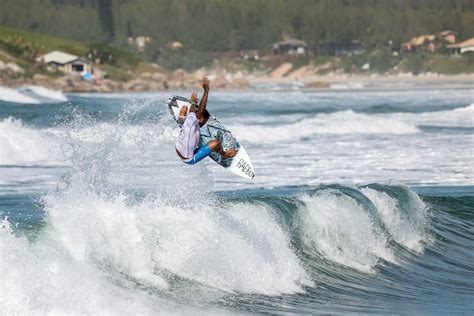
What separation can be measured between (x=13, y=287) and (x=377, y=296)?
478cm

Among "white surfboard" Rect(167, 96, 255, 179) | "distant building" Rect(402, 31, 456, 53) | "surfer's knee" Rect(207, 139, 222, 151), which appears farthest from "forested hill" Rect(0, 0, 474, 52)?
"surfer's knee" Rect(207, 139, 222, 151)

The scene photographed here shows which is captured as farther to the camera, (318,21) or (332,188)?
(318,21)

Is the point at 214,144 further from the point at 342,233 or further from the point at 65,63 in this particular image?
the point at 65,63

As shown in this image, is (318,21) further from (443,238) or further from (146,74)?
(443,238)

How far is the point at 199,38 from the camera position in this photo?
127 m

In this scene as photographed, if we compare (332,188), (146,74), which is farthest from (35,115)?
(146,74)

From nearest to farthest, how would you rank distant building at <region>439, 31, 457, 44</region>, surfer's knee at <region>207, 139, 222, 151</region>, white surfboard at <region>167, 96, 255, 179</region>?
surfer's knee at <region>207, 139, 222, 151</region> < white surfboard at <region>167, 96, 255, 179</region> < distant building at <region>439, 31, 457, 44</region>

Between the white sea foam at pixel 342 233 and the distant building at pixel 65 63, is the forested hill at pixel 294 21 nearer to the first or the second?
the distant building at pixel 65 63

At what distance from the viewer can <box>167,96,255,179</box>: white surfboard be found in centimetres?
1662

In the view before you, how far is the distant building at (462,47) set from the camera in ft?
391

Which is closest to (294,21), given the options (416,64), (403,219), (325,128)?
(416,64)

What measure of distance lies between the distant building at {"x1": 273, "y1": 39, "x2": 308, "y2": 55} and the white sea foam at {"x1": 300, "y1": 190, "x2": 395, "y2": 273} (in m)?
113

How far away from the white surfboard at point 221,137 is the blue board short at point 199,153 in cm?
110

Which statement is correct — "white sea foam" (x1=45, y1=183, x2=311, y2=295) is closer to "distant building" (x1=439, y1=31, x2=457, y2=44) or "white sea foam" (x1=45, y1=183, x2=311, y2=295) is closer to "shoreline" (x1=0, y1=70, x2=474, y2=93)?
"shoreline" (x1=0, y1=70, x2=474, y2=93)
